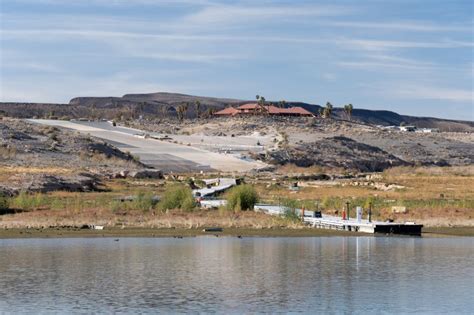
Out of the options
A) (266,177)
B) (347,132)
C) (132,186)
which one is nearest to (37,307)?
(132,186)

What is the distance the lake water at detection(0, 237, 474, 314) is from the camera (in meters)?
22.6

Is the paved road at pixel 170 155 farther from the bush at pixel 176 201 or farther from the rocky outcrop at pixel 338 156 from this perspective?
the bush at pixel 176 201

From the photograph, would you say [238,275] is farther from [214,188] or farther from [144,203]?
[214,188]

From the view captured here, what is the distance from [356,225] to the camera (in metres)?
39.7

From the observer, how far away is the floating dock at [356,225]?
3878 cm

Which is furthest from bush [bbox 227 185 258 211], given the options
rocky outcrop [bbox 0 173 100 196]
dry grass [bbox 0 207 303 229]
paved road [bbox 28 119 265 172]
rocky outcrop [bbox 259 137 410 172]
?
rocky outcrop [bbox 259 137 410 172]

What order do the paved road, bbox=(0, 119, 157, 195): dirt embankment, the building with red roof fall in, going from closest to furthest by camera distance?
bbox=(0, 119, 157, 195): dirt embankment
the paved road
the building with red roof

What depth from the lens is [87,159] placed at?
84875mm

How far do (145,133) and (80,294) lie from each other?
105752mm

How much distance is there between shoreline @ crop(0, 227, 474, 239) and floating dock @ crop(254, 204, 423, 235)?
574 millimetres

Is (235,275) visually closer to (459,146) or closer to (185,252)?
(185,252)

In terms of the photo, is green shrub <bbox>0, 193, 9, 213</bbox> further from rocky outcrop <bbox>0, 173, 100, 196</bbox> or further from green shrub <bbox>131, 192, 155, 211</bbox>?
green shrub <bbox>131, 192, 155, 211</bbox>

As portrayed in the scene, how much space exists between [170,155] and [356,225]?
62926 mm

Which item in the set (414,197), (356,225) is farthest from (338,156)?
(356,225)
